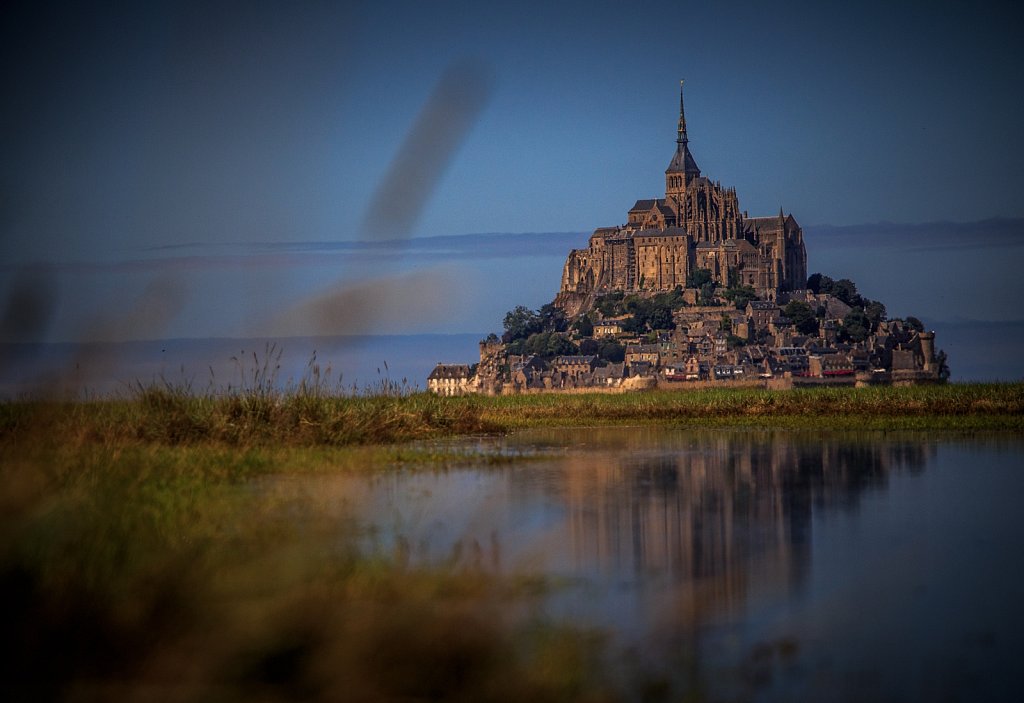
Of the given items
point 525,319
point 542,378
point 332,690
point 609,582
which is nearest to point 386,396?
point 609,582

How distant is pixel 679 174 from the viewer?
524ft

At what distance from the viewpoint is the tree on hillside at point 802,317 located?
12106 cm

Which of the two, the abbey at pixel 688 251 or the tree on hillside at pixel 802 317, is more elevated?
the abbey at pixel 688 251

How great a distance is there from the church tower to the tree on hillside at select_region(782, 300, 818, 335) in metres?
32.6

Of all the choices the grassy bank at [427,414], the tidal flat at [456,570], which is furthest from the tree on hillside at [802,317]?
the tidal flat at [456,570]

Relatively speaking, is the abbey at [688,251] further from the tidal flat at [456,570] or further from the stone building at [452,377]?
the tidal flat at [456,570]

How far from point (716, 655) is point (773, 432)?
21.5 meters

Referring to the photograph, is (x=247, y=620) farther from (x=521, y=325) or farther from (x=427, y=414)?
(x=521, y=325)

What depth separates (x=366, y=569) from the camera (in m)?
7.01

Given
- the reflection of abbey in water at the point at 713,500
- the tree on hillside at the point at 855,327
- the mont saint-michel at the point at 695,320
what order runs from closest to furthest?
1. the reflection of abbey in water at the point at 713,500
2. the mont saint-michel at the point at 695,320
3. the tree on hillside at the point at 855,327

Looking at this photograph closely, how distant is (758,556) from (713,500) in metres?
4.16

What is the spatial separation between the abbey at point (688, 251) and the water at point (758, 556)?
385 feet

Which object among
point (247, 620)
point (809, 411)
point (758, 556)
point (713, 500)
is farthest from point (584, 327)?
point (247, 620)

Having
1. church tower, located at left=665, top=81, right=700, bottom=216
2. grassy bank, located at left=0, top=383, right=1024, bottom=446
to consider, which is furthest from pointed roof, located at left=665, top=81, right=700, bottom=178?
grassy bank, located at left=0, top=383, right=1024, bottom=446
